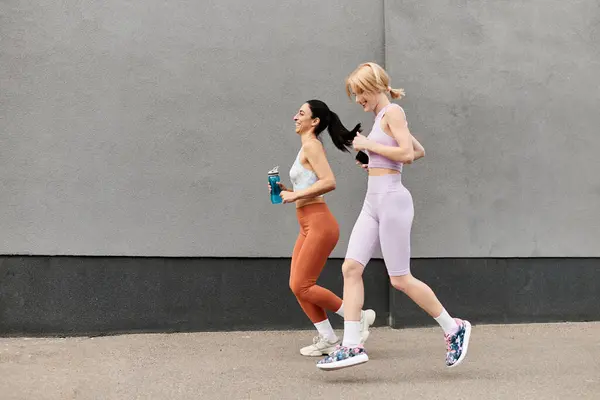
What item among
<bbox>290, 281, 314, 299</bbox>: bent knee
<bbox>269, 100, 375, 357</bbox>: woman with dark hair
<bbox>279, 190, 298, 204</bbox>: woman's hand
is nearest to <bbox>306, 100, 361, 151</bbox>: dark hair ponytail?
<bbox>269, 100, 375, 357</bbox>: woman with dark hair

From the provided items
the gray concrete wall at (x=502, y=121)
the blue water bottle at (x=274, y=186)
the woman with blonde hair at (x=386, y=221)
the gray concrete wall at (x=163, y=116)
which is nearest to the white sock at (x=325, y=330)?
the woman with blonde hair at (x=386, y=221)

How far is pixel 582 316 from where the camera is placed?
25.8 ft

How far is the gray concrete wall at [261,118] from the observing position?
7.14 meters

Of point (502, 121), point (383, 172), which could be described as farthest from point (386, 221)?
point (502, 121)

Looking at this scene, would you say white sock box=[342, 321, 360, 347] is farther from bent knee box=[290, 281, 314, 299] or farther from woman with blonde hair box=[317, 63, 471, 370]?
bent knee box=[290, 281, 314, 299]

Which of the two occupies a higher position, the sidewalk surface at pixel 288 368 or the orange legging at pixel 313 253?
the orange legging at pixel 313 253

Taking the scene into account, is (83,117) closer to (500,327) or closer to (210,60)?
(210,60)

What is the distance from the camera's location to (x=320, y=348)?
21.0 feet

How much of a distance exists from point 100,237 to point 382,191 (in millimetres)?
2795

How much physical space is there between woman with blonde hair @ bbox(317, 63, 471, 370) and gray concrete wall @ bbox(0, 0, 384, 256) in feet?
6.25

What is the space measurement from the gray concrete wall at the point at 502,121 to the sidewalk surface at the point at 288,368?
90cm

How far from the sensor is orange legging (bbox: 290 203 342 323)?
6.12m

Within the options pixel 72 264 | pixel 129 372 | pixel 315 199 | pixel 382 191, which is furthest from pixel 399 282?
pixel 72 264

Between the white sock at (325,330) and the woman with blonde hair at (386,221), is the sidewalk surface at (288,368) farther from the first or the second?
the woman with blonde hair at (386,221)
